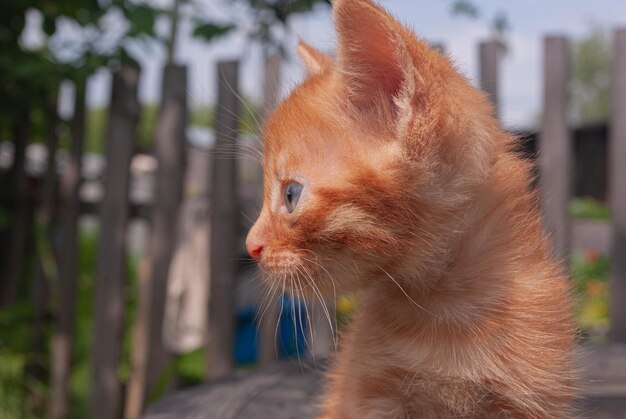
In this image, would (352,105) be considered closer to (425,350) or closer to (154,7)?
(425,350)

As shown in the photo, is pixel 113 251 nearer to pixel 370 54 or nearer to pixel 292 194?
pixel 292 194

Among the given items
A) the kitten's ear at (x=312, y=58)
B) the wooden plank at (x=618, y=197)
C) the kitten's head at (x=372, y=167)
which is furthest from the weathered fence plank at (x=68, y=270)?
the wooden plank at (x=618, y=197)

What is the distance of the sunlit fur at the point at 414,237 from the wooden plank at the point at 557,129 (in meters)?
1.54

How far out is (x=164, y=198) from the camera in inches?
104

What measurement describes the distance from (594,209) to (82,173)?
4764 millimetres

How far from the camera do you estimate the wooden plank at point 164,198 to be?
8.64 ft

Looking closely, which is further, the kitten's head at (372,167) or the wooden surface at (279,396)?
the wooden surface at (279,396)

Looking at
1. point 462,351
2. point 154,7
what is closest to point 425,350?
point 462,351

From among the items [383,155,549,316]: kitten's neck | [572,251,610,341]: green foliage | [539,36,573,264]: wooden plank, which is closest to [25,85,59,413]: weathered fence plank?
[539,36,573,264]: wooden plank

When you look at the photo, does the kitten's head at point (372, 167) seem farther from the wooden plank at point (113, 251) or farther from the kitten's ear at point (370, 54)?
the wooden plank at point (113, 251)

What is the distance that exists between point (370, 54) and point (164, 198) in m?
1.80

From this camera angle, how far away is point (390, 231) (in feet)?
3.22

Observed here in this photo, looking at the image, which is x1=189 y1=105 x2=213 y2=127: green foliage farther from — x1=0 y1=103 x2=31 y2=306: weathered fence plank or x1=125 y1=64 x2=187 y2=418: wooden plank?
x1=0 y1=103 x2=31 y2=306: weathered fence plank

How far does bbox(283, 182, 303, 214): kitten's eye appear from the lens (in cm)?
101
